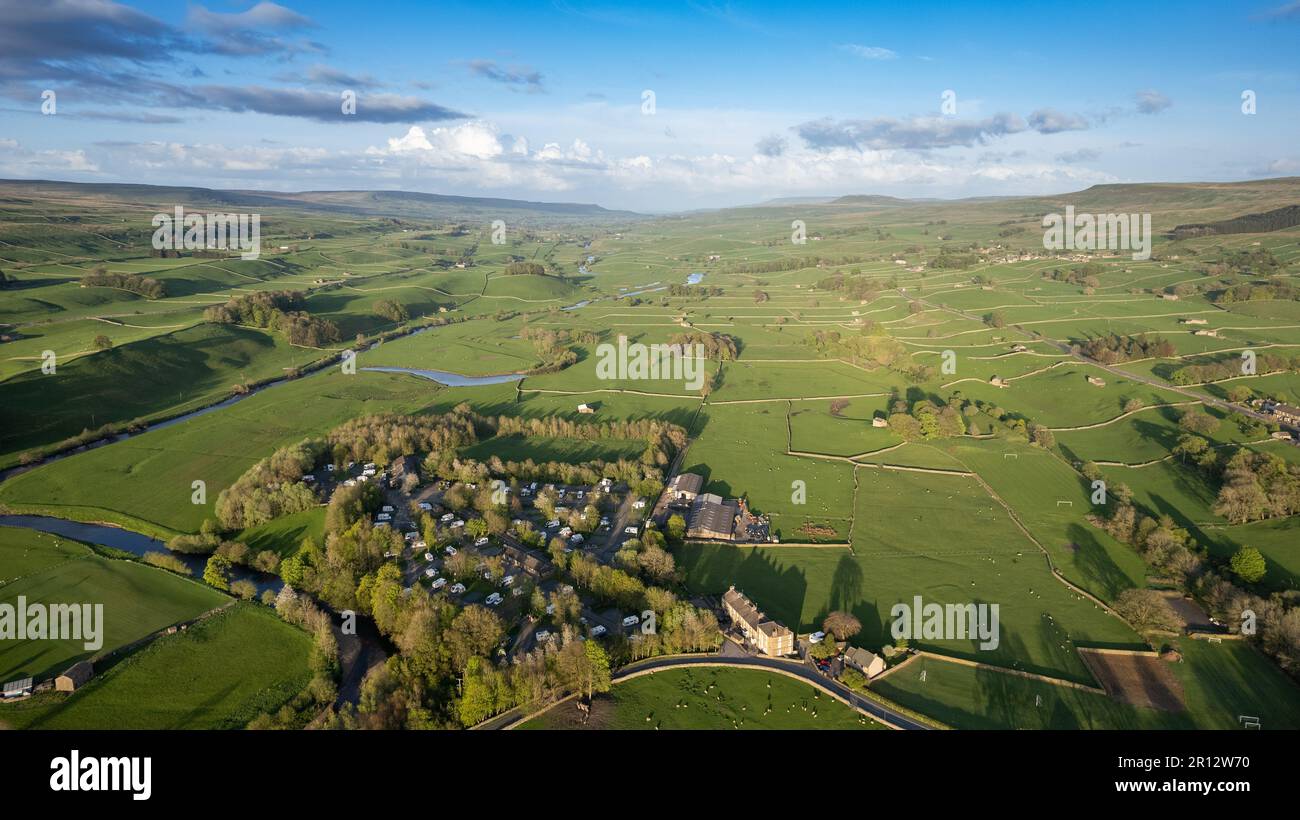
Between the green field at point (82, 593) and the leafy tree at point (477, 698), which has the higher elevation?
the green field at point (82, 593)

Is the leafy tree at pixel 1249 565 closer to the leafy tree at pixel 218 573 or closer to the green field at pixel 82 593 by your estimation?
the green field at pixel 82 593

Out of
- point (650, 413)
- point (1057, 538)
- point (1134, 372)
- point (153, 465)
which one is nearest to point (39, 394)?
point (153, 465)

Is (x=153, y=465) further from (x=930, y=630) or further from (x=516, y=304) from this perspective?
(x=516, y=304)

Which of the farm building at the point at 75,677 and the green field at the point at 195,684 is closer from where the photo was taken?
the green field at the point at 195,684

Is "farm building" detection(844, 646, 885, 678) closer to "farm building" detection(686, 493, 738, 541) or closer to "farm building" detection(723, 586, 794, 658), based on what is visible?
"farm building" detection(723, 586, 794, 658)

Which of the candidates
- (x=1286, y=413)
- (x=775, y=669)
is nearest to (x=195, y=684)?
(x=775, y=669)

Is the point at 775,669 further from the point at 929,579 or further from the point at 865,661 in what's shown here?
the point at 929,579

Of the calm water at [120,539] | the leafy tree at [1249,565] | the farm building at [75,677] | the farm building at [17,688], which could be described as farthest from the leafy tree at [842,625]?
the farm building at [17,688]
